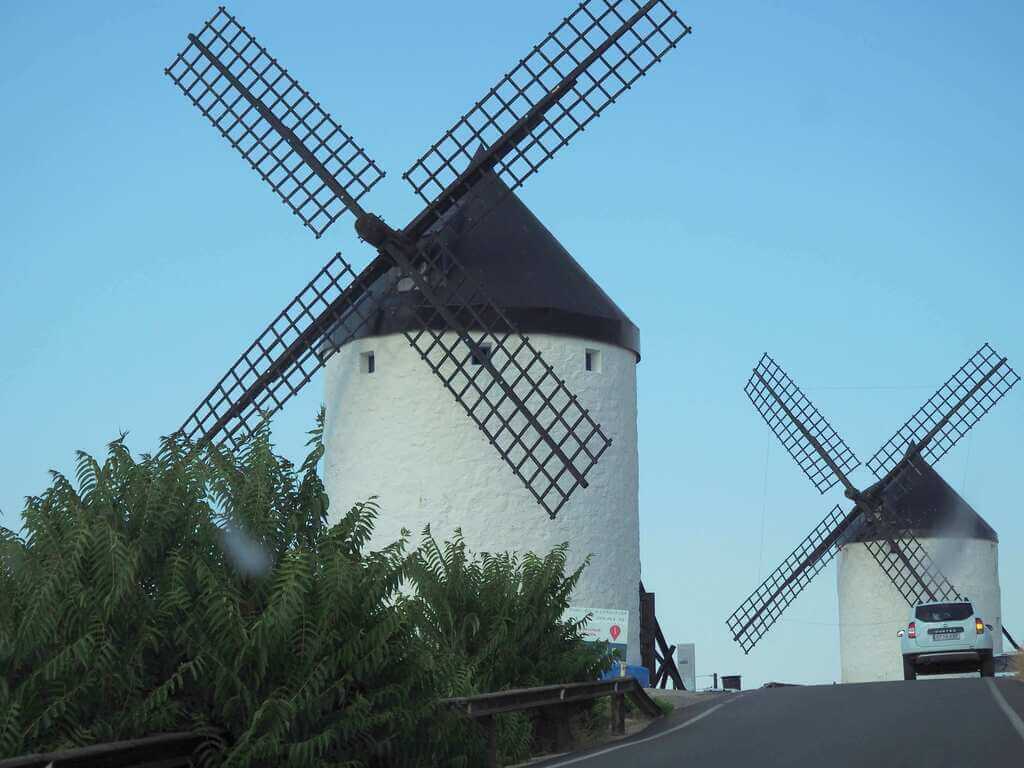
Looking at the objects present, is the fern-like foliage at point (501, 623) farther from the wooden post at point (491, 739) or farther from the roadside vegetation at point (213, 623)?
the roadside vegetation at point (213, 623)

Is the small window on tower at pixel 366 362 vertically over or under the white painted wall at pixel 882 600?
over

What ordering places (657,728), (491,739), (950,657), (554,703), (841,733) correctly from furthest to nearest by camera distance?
(950,657) → (657,728) → (554,703) → (841,733) → (491,739)

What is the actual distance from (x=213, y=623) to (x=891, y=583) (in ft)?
117

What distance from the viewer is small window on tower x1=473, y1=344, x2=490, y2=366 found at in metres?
26.8

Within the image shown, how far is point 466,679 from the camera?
16.5 m

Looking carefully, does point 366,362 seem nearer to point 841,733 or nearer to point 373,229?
point 373,229

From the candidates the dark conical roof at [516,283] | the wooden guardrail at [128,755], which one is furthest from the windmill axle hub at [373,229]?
the wooden guardrail at [128,755]

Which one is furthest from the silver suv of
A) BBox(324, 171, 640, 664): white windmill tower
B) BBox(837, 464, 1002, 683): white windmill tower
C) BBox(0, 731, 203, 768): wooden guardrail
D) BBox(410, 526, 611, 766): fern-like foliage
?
BBox(0, 731, 203, 768): wooden guardrail

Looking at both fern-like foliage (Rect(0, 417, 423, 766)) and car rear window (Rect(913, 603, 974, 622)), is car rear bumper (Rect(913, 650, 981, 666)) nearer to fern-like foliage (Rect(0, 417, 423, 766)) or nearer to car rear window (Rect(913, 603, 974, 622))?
car rear window (Rect(913, 603, 974, 622))

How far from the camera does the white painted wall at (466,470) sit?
2747 cm

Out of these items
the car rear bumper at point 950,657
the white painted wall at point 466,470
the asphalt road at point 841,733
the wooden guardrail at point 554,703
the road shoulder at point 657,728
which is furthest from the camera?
the car rear bumper at point 950,657

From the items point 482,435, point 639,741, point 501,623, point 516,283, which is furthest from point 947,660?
point 639,741

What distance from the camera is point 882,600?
44.8m

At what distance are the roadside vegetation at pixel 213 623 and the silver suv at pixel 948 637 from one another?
59.2 ft
